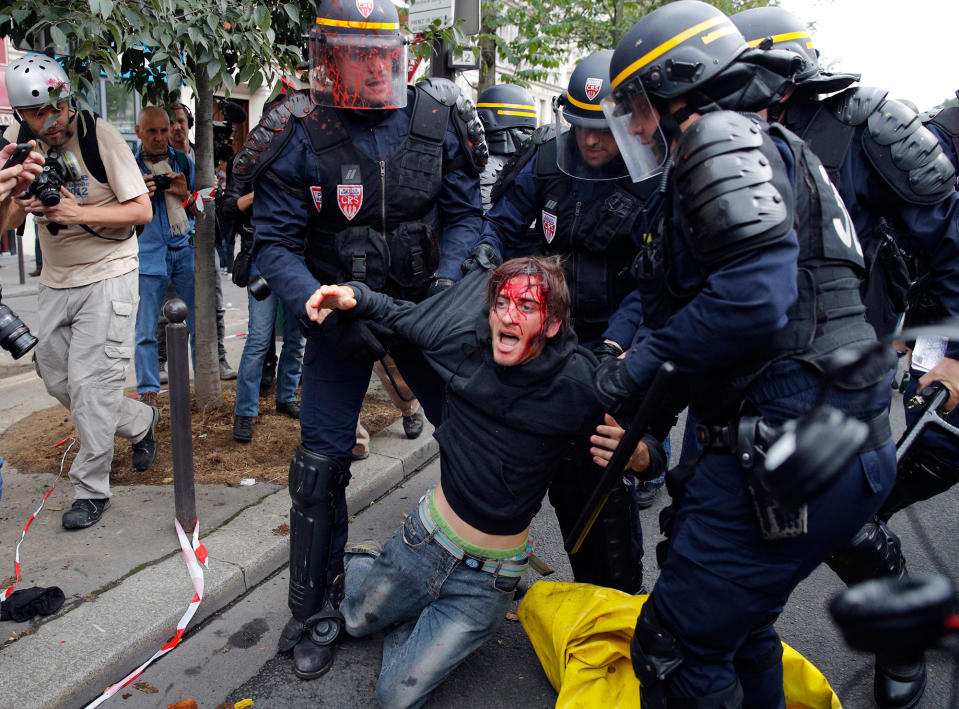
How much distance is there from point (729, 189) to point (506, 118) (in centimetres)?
388

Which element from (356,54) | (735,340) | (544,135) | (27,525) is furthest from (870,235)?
(27,525)

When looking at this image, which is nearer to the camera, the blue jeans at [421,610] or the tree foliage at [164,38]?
the blue jeans at [421,610]

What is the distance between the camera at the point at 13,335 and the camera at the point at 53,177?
1.71 ft

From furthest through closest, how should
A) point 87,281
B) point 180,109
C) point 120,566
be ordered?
1. point 180,109
2. point 87,281
3. point 120,566

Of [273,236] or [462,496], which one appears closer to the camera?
[462,496]

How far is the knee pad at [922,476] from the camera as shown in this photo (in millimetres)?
2779

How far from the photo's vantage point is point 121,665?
2584 millimetres

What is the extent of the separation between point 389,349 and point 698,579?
143 centimetres

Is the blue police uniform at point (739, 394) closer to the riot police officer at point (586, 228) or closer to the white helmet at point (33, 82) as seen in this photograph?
the riot police officer at point (586, 228)

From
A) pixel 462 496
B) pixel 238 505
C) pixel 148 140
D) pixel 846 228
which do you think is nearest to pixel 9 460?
pixel 238 505

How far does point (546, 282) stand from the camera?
2.40 meters

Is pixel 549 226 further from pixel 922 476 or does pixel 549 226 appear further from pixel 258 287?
pixel 922 476

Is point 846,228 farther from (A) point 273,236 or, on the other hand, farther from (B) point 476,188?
(A) point 273,236

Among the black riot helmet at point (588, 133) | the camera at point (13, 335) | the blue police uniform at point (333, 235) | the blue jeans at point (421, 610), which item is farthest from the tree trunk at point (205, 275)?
the blue jeans at point (421, 610)
